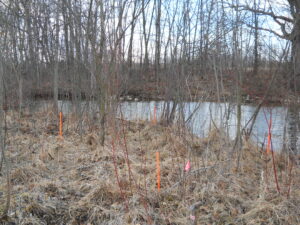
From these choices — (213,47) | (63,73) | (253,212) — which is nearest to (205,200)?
(253,212)

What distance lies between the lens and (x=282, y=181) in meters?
3.70

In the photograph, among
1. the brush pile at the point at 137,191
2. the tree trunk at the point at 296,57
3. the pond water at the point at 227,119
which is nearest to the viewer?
the brush pile at the point at 137,191

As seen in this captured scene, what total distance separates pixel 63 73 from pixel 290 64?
687cm

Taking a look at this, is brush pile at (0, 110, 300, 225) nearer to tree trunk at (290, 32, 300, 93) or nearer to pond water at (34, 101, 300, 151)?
pond water at (34, 101, 300, 151)

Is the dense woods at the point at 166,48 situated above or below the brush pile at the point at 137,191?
above

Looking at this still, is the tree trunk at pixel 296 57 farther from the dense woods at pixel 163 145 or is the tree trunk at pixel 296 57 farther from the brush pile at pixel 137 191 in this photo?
the brush pile at pixel 137 191

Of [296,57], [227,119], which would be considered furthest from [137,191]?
[296,57]

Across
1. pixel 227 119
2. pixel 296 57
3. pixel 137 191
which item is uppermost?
pixel 296 57

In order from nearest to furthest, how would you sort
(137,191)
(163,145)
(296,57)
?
(137,191) < (296,57) < (163,145)

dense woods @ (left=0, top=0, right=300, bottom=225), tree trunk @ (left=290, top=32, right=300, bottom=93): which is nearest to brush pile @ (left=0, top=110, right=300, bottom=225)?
dense woods @ (left=0, top=0, right=300, bottom=225)

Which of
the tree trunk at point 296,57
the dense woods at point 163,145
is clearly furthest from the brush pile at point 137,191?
the tree trunk at point 296,57

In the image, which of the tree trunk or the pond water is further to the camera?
the pond water

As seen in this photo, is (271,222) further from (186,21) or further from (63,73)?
(63,73)

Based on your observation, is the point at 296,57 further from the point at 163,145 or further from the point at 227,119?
the point at 163,145
